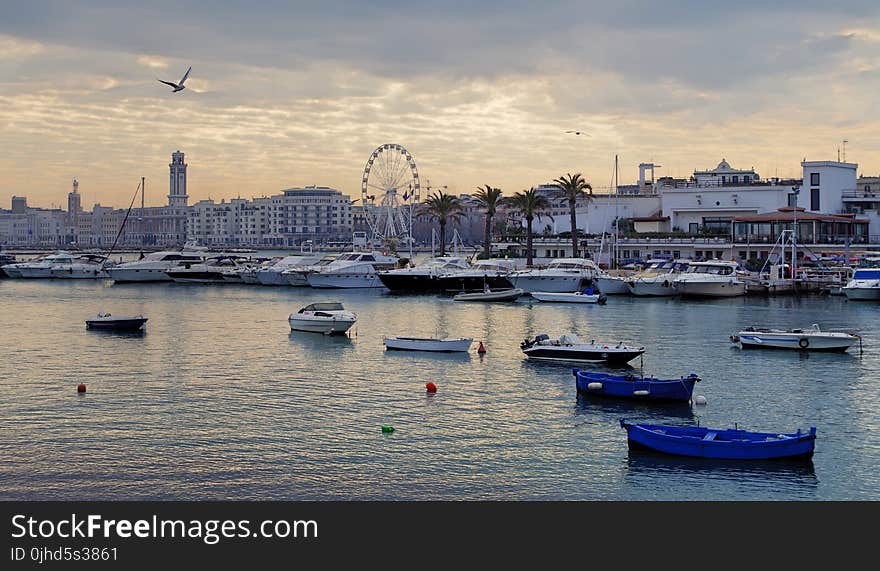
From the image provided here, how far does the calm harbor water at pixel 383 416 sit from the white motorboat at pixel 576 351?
968 mm

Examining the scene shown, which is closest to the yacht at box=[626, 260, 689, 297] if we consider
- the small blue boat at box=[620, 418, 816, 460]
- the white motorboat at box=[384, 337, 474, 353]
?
the white motorboat at box=[384, 337, 474, 353]

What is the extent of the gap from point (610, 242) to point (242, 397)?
8699cm

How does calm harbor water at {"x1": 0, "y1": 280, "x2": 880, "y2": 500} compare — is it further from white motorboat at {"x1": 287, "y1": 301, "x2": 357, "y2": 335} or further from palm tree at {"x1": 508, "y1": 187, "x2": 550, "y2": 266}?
palm tree at {"x1": 508, "y1": 187, "x2": 550, "y2": 266}

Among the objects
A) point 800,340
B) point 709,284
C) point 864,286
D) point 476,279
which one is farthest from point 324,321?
point 864,286

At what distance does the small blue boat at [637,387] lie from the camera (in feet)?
127

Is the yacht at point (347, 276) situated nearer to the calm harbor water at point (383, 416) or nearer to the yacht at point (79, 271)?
the yacht at point (79, 271)

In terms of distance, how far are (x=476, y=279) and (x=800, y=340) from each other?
48.4 metres

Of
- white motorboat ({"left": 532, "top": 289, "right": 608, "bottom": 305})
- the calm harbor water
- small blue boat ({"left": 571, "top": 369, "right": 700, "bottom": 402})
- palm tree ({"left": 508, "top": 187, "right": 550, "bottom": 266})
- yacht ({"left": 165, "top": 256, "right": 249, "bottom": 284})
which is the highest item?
palm tree ({"left": 508, "top": 187, "right": 550, "bottom": 266})

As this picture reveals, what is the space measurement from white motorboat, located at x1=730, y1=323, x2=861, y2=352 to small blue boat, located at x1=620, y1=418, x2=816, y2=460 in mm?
24501

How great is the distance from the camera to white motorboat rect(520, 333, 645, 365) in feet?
157

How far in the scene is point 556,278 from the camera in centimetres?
9531

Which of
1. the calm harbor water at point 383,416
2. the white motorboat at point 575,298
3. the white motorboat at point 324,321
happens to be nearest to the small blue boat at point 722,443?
Result: the calm harbor water at point 383,416

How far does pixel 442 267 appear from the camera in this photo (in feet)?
340
